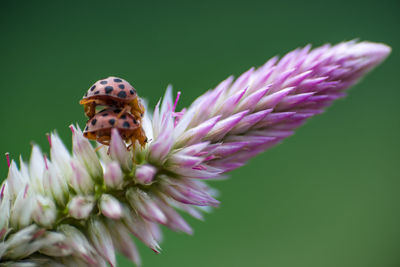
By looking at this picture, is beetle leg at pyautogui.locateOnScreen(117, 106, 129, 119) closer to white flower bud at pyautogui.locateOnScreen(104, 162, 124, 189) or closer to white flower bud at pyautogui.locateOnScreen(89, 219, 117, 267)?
white flower bud at pyautogui.locateOnScreen(104, 162, 124, 189)

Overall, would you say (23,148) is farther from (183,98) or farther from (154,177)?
(154,177)

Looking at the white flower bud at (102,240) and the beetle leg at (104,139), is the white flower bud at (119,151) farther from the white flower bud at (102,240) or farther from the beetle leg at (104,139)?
the white flower bud at (102,240)

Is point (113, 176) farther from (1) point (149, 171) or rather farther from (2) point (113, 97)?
(2) point (113, 97)

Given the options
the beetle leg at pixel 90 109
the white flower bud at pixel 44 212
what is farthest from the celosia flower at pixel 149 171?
the beetle leg at pixel 90 109

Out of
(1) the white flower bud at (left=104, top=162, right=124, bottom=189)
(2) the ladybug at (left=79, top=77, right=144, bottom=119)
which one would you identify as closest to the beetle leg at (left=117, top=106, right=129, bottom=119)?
(2) the ladybug at (left=79, top=77, right=144, bottom=119)

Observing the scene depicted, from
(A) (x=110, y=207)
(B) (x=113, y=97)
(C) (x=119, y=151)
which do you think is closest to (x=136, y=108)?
(B) (x=113, y=97)

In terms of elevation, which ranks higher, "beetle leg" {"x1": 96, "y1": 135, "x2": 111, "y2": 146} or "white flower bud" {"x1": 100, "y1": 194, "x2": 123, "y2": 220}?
"beetle leg" {"x1": 96, "y1": 135, "x2": 111, "y2": 146}
